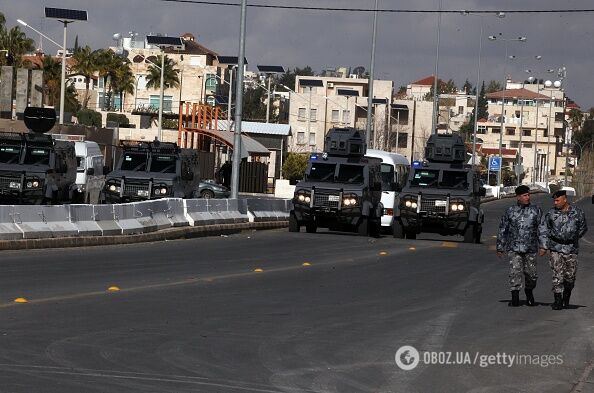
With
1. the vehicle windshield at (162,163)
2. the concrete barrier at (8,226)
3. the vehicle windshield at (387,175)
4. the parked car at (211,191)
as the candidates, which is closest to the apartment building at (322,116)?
the parked car at (211,191)

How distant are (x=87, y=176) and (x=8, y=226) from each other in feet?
55.5

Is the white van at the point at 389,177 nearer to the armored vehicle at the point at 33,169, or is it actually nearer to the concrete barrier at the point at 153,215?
the concrete barrier at the point at 153,215

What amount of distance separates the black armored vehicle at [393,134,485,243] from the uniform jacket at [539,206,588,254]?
19291mm

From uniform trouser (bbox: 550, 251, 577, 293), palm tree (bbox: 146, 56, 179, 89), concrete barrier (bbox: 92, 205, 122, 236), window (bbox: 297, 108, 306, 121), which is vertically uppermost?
palm tree (bbox: 146, 56, 179, 89)

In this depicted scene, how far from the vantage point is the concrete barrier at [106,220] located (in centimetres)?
3095

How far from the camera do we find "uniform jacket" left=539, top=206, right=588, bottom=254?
1845 cm

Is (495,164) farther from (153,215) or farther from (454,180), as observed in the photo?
(153,215)

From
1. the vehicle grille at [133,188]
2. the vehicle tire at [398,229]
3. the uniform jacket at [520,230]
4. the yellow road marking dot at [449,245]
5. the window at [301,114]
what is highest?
the window at [301,114]

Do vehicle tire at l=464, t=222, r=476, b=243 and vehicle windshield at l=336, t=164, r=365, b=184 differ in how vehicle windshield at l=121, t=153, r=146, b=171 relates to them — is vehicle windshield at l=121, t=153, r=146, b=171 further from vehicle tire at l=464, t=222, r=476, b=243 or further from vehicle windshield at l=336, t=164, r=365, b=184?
vehicle tire at l=464, t=222, r=476, b=243

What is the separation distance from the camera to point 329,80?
153625mm

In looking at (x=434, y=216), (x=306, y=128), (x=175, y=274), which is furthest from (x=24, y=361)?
(x=306, y=128)

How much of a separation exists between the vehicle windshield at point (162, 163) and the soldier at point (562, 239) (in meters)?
23.7

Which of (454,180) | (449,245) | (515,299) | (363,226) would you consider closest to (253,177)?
(363,226)

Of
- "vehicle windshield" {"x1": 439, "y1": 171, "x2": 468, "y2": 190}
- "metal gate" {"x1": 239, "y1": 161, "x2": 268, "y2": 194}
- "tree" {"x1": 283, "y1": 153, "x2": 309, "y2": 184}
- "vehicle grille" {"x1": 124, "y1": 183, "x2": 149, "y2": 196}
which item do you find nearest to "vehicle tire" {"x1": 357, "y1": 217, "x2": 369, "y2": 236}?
"vehicle windshield" {"x1": 439, "y1": 171, "x2": 468, "y2": 190}
